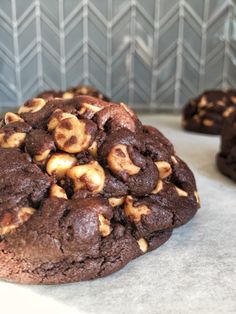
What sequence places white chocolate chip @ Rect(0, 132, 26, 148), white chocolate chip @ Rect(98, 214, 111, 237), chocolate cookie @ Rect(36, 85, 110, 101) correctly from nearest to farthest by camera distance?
white chocolate chip @ Rect(98, 214, 111, 237) < white chocolate chip @ Rect(0, 132, 26, 148) < chocolate cookie @ Rect(36, 85, 110, 101)

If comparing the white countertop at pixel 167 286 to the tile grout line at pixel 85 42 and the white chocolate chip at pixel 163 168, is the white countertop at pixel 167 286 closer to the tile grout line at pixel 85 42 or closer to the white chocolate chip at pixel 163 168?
the white chocolate chip at pixel 163 168

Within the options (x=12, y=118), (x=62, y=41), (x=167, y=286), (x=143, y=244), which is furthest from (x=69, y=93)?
(x=167, y=286)

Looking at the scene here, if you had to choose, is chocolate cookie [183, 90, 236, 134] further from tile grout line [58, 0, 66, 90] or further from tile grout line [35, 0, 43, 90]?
tile grout line [35, 0, 43, 90]

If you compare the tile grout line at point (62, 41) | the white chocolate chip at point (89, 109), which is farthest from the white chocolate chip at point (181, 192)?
the tile grout line at point (62, 41)

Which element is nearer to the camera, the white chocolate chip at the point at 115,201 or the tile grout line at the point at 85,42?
the white chocolate chip at the point at 115,201

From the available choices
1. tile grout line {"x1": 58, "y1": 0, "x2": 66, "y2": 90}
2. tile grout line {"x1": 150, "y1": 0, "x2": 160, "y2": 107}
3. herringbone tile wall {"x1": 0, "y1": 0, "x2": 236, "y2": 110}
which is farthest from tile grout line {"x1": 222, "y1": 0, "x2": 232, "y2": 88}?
tile grout line {"x1": 58, "y1": 0, "x2": 66, "y2": 90}

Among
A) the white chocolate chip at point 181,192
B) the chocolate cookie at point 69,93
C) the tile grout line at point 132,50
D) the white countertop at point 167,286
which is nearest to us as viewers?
the white countertop at point 167,286

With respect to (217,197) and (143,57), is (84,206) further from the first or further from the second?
(143,57)
